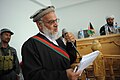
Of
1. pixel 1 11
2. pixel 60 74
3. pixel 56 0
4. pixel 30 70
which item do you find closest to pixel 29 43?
pixel 30 70

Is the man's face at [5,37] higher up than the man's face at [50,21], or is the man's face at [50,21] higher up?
the man's face at [50,21]

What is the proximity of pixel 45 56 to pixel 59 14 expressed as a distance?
13.0ft

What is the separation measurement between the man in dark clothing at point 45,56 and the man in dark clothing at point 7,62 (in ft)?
4.34

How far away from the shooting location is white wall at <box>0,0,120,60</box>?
3.11 metres

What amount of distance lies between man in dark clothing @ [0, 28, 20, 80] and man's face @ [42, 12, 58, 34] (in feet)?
→ 4.58

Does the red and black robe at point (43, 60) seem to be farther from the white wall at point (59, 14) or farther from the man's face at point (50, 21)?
the white wall at point (59, 14)

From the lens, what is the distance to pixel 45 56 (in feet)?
3.52

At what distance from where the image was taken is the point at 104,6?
163 inches

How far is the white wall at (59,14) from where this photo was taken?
10.2ft

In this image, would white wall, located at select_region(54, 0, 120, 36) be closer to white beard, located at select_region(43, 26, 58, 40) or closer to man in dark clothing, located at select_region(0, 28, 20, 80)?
man in dark clothing, located at select_region(0, 28, 20, 80)

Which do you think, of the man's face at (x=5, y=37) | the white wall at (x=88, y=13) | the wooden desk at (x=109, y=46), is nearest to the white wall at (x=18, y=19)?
the man's face at (x=5, y=37)

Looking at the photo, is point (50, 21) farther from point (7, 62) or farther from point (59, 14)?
point (59, 14)

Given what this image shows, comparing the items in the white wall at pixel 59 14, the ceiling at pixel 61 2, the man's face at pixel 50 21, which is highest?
the ceiling at pixel 61 2

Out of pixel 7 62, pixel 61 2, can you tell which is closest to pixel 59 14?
pixel 61 2
